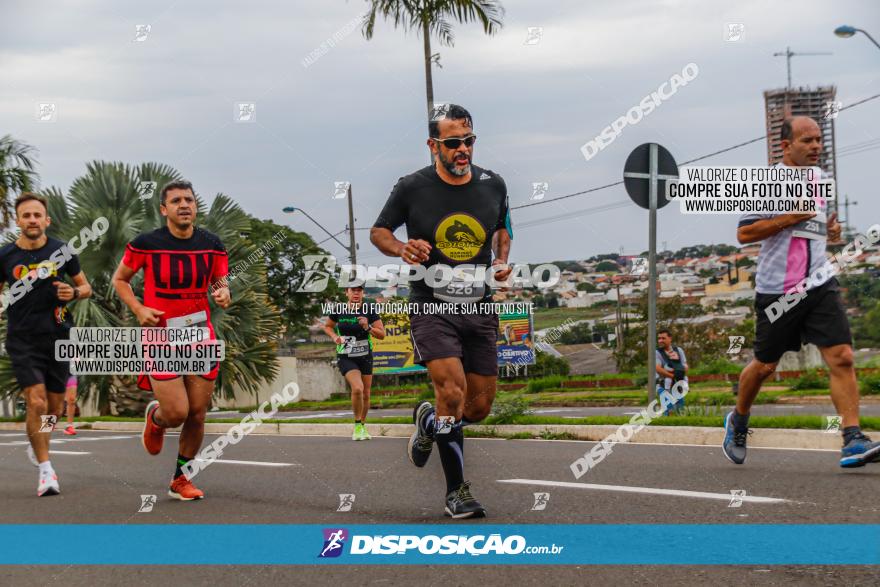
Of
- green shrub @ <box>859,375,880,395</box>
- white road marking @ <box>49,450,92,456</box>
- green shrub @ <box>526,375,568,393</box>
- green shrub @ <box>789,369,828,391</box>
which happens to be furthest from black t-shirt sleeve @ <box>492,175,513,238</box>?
green shrub @ <box>526,375,568,393</box>

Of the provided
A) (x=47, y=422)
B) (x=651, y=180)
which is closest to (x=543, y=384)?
(x=651, y=180)

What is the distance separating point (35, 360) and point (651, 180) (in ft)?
21.0

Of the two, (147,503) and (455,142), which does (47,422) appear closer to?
(147,503)

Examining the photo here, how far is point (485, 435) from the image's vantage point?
40.7 ft

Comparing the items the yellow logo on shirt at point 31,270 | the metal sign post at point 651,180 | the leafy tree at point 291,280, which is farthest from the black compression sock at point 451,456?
the leafy tree at point 291,280

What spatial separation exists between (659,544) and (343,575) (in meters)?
1.42

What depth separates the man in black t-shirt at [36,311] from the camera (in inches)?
326

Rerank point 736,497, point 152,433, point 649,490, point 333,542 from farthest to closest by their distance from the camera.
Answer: point 152,433 → point 649,490 → point 736,497 → point 333,542

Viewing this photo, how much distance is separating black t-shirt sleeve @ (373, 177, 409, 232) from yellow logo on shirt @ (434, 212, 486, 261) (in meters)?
0.25

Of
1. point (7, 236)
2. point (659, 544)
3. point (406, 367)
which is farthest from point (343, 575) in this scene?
point (406, 367)

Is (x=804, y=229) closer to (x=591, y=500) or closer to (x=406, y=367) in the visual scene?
(x=591, y=500)

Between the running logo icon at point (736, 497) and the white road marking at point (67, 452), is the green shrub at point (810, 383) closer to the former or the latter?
the white road marking at point (67, 452)

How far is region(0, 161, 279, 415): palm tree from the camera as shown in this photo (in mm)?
21266

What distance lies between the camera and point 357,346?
13.2m
